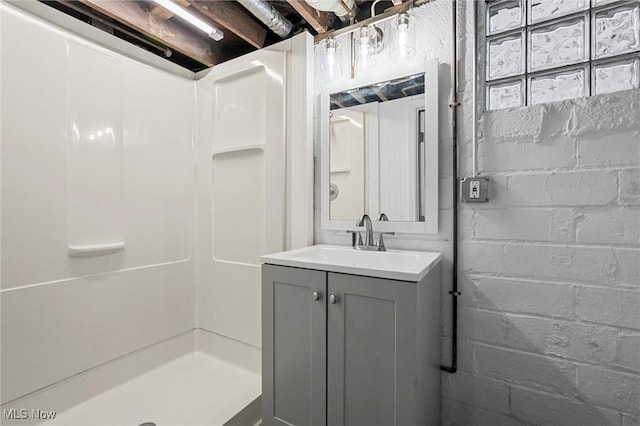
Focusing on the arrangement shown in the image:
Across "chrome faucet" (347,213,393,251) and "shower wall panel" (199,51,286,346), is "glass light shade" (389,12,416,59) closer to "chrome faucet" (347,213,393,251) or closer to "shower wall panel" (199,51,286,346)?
"shower wall panel" (199,51,286,346)

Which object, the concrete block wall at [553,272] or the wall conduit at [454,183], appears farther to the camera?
the wall conduit at [454,183]

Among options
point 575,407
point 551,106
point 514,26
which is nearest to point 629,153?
point 551,106

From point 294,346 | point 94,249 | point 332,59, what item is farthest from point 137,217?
point 332,59

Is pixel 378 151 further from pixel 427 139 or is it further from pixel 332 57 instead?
pixel 332 57

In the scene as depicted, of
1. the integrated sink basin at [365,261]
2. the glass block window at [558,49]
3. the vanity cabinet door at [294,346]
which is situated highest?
the glass block window at [558,49]

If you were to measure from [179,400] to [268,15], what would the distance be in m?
2.21

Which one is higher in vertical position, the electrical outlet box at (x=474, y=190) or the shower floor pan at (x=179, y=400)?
the electrical outlet box at (x=474, y=190)

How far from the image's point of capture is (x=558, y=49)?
1.29 metres

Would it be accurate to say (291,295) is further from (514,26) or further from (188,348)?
(514,26)

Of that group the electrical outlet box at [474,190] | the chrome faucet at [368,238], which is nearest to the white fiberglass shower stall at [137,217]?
the chrome faucet at [368,238]

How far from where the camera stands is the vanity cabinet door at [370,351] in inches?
42.8

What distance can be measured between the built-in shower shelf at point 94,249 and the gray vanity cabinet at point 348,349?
3.41 ft

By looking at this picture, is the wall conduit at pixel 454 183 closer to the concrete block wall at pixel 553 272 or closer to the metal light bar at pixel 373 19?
the concrete block wall at pixel 553 272

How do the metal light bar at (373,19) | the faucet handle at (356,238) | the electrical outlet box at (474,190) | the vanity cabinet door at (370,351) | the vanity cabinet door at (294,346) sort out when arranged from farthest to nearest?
the faucet handle at (356,238)
the metal light bar at (373,19)
the electrical outlet box at (474,190)
the vanity cabinet door at (294,346)
the vanity cabinet door at (370,351)
